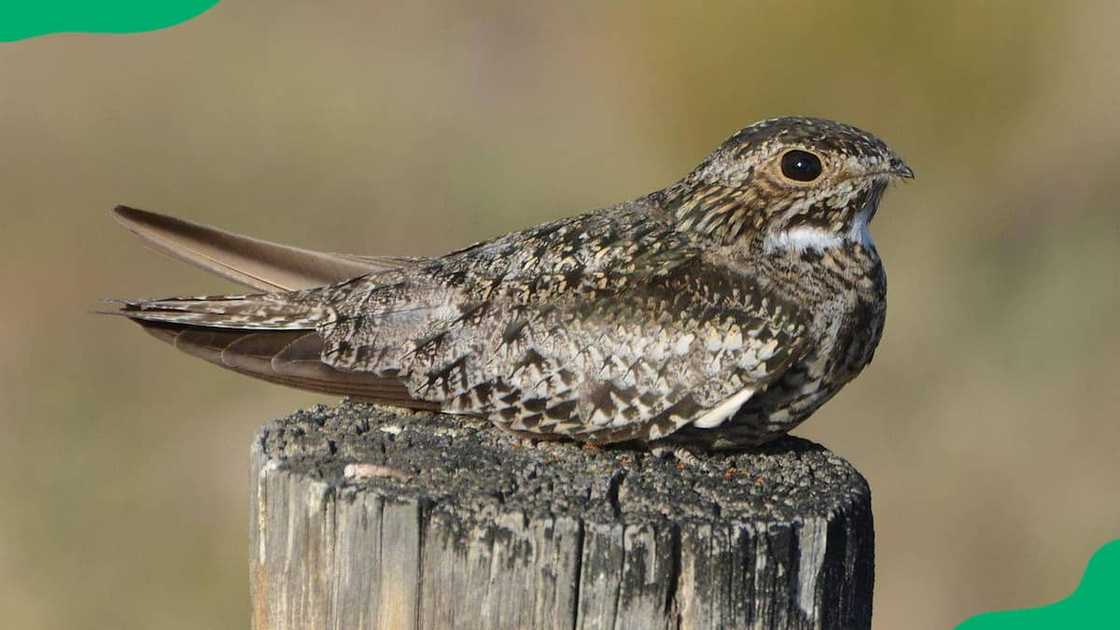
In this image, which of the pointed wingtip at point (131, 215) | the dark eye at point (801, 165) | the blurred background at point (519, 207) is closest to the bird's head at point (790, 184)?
the dark eye at point (801, 165)

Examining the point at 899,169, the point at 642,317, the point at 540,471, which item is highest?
the point at 899,169

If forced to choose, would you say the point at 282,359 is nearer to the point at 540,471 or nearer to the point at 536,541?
the point at 540,471

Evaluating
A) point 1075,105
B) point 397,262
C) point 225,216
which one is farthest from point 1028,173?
point 397,262

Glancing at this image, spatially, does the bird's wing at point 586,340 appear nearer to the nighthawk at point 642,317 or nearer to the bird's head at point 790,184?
the nighthawk at point 642,317

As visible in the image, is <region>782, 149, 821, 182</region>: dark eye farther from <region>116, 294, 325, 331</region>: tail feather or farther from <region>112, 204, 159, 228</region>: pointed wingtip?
<region>112, 204, 159, 228</region>: pointed wingtip

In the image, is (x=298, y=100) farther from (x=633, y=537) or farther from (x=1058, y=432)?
(x=633, y=537)

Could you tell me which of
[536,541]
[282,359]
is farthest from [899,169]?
[282,359]

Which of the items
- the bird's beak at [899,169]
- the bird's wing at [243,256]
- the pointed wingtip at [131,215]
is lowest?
the bird's wing at [243,256]
